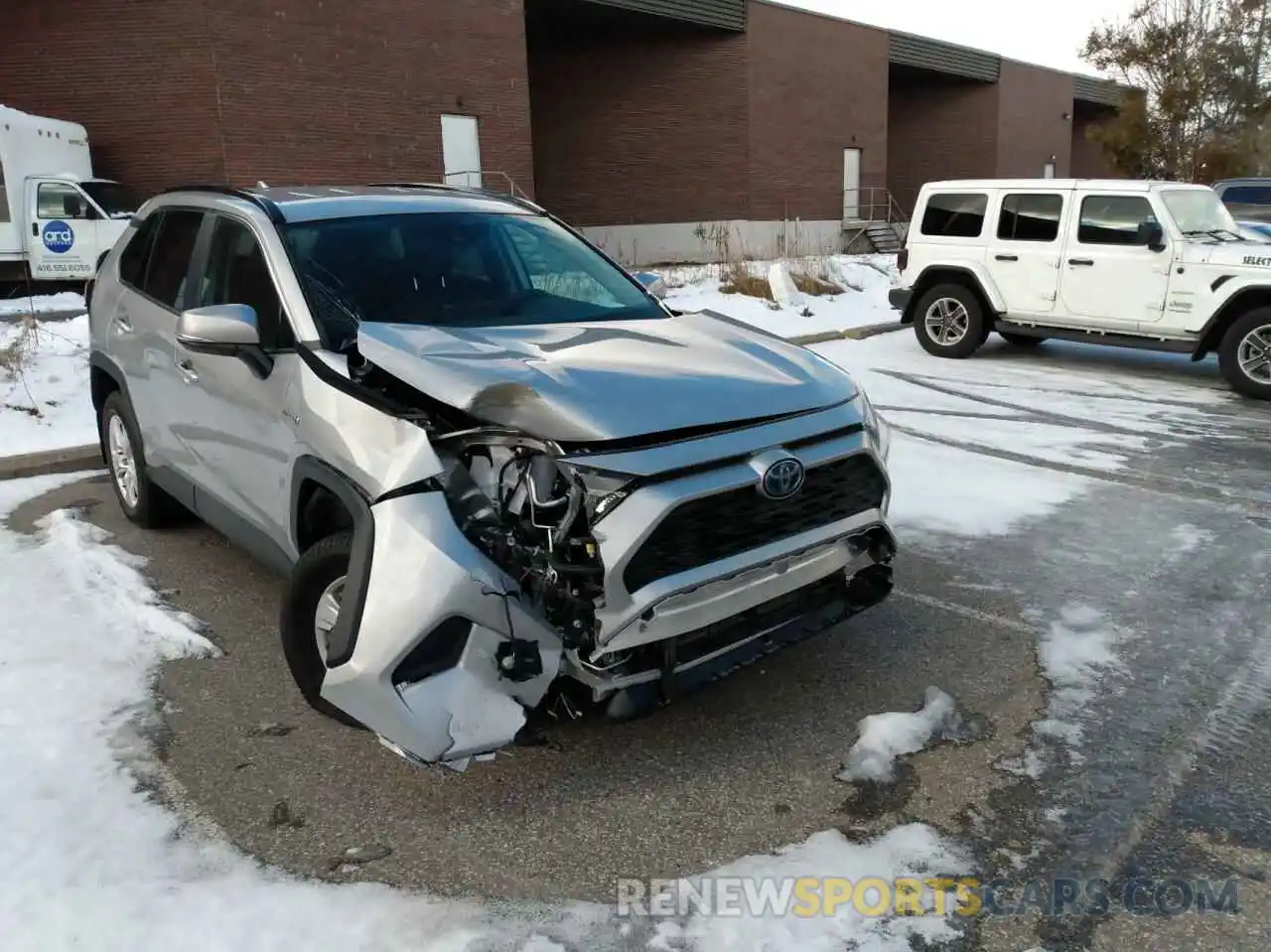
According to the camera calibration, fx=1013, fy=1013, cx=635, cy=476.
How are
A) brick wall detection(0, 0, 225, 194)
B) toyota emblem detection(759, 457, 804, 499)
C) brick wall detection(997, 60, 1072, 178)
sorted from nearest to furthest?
toyota emblem detection(759, 457, 804, 499) → brick wall detection(0, 0, 225, 194) → brick wall detection(997, 60, 1072, 178)

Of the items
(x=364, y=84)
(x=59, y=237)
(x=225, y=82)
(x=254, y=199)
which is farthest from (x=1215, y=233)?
(x=225, y=82)

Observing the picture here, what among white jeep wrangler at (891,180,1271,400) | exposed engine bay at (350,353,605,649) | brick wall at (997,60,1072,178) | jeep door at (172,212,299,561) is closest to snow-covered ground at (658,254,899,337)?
white jeep wrangler at (891,180,1271,400)

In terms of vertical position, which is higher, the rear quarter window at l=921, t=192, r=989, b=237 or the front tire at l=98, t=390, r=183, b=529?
the rear quarter window at l=921, t=192, r=989, b=237

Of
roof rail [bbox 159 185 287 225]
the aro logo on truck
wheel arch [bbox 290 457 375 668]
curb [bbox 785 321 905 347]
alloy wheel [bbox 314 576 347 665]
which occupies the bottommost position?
alloy wheel [bbox 314 576 347 665]

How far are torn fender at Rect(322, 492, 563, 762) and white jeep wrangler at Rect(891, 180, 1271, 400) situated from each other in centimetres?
886

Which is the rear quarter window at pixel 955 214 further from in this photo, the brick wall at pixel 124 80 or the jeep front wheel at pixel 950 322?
the brick wall at pixel 124 80

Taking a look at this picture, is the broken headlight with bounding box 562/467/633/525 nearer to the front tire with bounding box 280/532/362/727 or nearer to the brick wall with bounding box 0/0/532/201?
the front tire with bounding box 280/532/362/727

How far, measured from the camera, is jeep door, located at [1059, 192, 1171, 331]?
9875 millimetres

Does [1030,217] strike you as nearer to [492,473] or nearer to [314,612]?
[492,473]

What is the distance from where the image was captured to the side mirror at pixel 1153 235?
967cm

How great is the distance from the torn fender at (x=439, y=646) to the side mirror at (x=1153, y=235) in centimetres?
900

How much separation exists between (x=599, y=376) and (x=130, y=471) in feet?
11.8

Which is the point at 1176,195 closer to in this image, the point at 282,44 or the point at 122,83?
the point at 282,44
